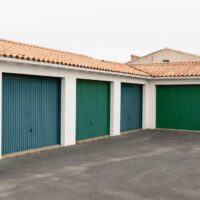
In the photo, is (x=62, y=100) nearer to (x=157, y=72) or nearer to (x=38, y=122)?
(x=38, y=122)

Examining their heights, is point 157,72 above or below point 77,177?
above

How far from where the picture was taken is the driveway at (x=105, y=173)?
20.8 feet

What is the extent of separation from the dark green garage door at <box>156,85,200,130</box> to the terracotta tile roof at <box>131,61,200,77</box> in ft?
2.10

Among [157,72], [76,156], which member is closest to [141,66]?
[157,72]

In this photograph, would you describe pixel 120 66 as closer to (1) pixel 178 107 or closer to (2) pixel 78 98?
(1) pixel 178 107

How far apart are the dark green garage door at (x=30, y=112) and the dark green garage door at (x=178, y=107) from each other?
23.5 feet

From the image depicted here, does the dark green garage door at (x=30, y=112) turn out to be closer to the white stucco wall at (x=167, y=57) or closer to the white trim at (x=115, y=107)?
the white trim at (x=115, y=107)

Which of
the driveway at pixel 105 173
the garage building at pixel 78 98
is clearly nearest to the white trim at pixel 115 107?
the garage building at pixel 78 98

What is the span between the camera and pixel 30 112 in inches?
423

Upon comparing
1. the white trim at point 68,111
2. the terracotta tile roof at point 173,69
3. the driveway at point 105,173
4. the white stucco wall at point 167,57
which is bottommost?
the driveway at point 105,173

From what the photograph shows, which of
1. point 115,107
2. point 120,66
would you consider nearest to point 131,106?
point 115,107

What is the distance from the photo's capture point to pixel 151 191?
257 inches

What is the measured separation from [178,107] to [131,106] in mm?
2348

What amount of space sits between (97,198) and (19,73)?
5.22 metres
